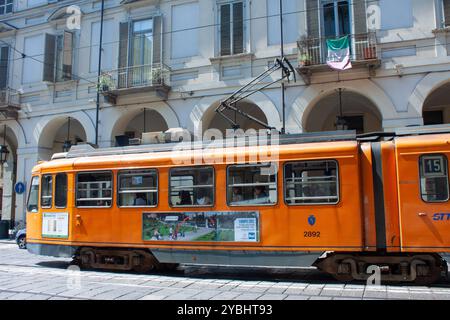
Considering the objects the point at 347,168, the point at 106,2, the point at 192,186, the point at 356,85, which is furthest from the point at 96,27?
the point at 347,168

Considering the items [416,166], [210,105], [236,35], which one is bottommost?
[416,166]

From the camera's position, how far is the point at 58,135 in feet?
72.6

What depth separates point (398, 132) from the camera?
8812mm

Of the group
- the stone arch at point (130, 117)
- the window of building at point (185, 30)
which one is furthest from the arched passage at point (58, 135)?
the window of building at point (185, 30)

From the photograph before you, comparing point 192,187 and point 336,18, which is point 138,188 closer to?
point 192,187

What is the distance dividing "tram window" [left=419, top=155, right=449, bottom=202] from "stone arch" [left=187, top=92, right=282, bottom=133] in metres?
7.76

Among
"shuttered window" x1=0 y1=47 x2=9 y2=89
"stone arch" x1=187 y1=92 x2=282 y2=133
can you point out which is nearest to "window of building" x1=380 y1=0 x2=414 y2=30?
"stone arch" x1=187 y1=92 x2=282 y2=133

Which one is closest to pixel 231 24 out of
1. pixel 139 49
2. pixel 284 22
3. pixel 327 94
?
pixel 284 22

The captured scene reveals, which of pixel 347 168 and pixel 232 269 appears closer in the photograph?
pixel 347 168

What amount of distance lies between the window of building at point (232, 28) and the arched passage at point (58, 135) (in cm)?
760

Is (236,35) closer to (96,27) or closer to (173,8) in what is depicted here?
(173,8)

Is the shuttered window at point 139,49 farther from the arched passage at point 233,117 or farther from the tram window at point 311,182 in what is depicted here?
the tram window at point 311,182

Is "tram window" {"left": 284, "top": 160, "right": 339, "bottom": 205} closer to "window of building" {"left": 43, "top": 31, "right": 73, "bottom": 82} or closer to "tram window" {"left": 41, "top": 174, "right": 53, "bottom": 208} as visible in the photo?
"tram window" {"left": 41, "top": 174, "right": 53, "bottom": 208}
